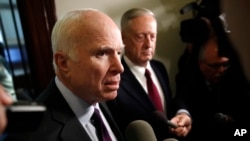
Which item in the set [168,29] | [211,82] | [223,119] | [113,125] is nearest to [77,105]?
[113,125]

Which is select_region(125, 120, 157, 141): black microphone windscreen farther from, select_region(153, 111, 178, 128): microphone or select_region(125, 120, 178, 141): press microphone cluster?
select_region(153, 111, 178, 128): microphone

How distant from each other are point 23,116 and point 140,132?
1.71 ft

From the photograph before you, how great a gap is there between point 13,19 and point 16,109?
1.37 meters

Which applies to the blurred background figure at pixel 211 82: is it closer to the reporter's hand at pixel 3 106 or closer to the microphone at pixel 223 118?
the microphone at pixel 223 118

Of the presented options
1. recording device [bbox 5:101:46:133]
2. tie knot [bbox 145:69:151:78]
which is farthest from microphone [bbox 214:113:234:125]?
recording device [bbox 5:101:46:133]

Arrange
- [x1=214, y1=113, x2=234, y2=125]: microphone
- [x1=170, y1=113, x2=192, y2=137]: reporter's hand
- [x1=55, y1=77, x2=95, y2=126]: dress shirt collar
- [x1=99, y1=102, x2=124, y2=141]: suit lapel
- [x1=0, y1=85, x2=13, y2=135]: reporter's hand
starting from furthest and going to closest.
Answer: [x1=170, y1=113, x2=192, y2=137]: reporter's hand → [x1=214, y1=113, x2=234, y2=125]: microphone → [x1=99, y1=102, x2=124, y2=141]: suit lapel → [x1=55, y1=77, x2=95, y2=126]: dress shirt collar → [x1=0, y1=85, x2=13, y2=135]: reporter's hand

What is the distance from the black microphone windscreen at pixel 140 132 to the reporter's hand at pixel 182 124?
1.62ft

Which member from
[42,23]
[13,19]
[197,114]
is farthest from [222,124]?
[13,19]

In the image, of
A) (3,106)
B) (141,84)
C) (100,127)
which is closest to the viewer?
(3,106)

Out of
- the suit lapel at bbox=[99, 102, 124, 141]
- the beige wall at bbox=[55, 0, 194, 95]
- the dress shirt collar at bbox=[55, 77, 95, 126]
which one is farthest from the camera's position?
→ the beige wall at bbox=[55, 0, 194, 95]

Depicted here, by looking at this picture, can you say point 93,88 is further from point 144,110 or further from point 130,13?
point 130,13

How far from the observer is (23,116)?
0.39 meters

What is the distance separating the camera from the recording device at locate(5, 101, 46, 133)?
361 mm

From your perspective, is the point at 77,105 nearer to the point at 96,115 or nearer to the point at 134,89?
the point at 96,115
